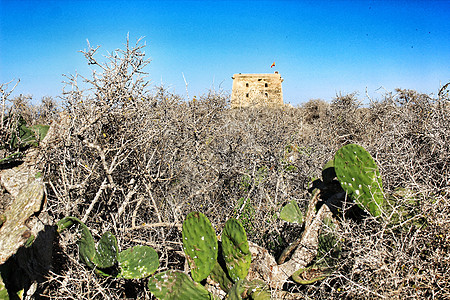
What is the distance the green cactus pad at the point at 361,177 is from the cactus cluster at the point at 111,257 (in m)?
1.68

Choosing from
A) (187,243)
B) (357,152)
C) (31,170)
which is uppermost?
(31,170)

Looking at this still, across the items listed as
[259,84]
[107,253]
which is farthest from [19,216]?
[259,84]

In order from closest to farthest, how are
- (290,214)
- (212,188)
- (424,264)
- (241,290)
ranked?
1. (424,264)
2. (241,290)
3. (290,214)
4. (212,188)

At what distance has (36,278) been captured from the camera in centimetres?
234

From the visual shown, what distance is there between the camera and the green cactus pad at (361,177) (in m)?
2.25

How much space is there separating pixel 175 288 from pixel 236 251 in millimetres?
541

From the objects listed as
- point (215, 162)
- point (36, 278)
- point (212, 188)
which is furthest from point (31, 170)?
point (215, 162)

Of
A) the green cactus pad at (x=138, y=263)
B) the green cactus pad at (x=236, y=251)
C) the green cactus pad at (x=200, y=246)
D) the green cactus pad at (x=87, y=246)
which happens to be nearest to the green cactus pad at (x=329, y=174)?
the green cactus pad at (x=236, y=251)

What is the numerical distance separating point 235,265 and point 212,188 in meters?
1.61

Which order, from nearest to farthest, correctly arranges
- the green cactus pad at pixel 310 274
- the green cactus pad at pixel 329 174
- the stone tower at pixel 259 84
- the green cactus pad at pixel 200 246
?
the green cactus pad at pixel 310 274, the green cactus pad at pixel 200 246, the green cactus pad at pixel 329 174, the stone tower at pixel 259 84

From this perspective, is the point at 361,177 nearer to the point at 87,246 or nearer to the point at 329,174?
the point at 329,174

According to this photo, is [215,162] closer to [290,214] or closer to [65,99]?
[290,214]

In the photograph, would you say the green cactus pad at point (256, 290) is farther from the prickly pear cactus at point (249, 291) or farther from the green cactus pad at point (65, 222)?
the green cactus pad at point (65, 222)

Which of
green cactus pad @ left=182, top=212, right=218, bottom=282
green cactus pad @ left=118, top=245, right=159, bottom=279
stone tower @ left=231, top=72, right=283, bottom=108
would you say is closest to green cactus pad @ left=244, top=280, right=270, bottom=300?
green cactus pad @ left=182, top=212, right=218, bottom=282
